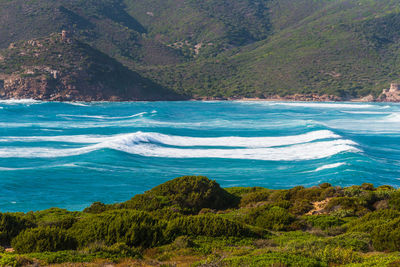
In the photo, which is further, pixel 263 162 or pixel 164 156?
pixel 164 156

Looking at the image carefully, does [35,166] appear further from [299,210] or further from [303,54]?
[303,54]

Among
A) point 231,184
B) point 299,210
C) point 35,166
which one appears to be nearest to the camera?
point 299,210

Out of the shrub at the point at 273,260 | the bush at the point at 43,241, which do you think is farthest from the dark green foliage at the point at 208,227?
the shrub at the point at 273,260

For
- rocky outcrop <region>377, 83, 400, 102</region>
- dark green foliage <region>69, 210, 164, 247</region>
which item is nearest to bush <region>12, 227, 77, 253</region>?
dark green foliage <region>69, 210, 164, 247</region>

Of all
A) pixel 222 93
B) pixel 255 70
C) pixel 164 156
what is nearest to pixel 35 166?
pixel 164 156

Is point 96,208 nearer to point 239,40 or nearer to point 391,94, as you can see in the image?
point 391,94

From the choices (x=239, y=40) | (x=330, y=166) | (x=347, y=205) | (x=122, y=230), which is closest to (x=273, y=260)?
(x=122, y=230)

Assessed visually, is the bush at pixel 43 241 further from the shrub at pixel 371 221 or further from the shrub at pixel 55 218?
the shrub at pixel 371 221
